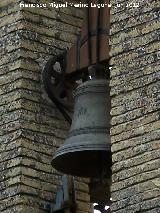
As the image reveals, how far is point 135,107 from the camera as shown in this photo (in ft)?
21.8

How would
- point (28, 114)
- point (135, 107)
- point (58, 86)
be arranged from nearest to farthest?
point (135, 107) → point (28, 114) → point (58, 86)

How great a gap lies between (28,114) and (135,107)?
1.24 metres

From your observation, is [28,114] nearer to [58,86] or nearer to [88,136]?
[58,86]

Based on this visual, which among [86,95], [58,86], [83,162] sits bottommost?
[83,162]

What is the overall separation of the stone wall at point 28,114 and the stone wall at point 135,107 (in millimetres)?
963

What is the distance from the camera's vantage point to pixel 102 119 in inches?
282

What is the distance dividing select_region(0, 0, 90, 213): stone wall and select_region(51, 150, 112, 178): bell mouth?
0.29 m

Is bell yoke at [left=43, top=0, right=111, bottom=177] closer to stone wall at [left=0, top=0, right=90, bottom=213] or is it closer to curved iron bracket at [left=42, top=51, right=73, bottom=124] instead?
curved iron bracket at [left=42, top=51, right=73, bottom=124]

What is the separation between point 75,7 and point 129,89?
1.80m

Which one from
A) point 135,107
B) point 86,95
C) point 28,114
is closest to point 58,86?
point 28,114

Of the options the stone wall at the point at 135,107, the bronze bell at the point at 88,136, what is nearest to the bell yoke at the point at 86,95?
the bronze bell at the point at 88,136

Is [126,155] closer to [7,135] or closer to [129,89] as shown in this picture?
[129,89]

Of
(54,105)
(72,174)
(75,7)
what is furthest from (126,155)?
(75,7)

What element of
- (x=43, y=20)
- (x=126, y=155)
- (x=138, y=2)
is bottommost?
(x=126, y=155)
